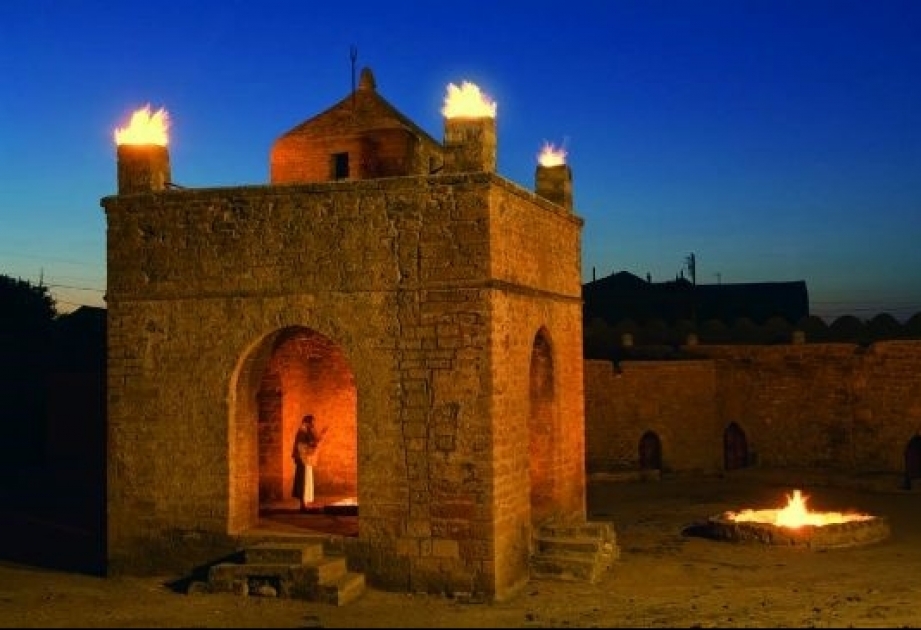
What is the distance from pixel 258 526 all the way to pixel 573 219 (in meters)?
6.10

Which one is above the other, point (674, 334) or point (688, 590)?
point (674, 334)

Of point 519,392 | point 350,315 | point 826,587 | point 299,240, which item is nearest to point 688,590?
point 826,587

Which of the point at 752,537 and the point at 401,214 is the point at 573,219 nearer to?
the point at 401,214

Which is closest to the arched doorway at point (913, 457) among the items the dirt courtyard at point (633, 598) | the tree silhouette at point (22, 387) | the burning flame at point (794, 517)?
the dirt courtyard at point (633, 598)

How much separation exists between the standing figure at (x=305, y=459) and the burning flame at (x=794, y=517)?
6.38 meters

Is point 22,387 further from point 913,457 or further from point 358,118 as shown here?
point 913,457

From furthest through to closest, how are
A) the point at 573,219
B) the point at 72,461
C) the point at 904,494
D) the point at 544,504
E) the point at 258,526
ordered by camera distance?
the point at 72,461 → the point at 904,494 → the point at 573,219 → the point at 544,504 → the point at 258,526

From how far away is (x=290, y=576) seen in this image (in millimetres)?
11664

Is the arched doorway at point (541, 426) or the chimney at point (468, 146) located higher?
the chimney at point (468, 146)

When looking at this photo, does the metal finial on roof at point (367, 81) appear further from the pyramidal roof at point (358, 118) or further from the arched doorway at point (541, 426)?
the arched doorway at point (541, 426)

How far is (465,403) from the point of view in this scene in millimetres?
12023

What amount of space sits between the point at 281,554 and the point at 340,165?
5.45 meters

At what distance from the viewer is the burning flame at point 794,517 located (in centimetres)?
1634

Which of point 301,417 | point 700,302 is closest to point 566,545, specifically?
point 301,417
